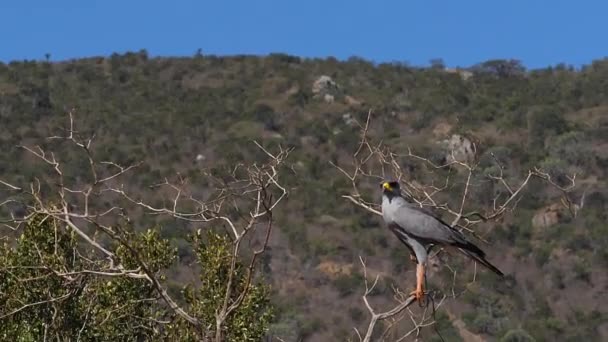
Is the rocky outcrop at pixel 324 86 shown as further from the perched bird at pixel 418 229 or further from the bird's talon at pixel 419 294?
the bird's talon at pixel 419 294

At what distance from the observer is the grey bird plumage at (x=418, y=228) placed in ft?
24.3

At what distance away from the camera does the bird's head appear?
7.50 meters

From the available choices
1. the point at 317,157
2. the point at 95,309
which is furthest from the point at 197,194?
the point at 95,309

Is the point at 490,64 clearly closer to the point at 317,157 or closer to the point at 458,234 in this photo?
the point at 317,157

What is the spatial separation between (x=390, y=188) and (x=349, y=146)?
40.5 m

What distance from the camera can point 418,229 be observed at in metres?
7.47

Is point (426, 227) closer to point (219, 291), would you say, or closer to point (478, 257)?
point (478, 257)

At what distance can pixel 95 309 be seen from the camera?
1202 cm

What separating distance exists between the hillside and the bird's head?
14128mm

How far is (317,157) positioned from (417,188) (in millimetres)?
37991

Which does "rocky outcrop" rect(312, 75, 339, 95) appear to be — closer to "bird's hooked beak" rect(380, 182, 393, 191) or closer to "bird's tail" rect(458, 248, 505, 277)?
"bird's hooked beak" rect(380, 182, 393, 191)

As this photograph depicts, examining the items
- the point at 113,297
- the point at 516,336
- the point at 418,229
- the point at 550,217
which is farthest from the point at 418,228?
the point at 550,217

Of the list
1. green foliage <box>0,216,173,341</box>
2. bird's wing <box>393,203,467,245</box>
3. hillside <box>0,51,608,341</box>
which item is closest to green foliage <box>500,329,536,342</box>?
hillside <box>0,51,608,341</box>

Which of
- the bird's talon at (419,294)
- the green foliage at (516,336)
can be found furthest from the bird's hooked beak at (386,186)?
the green foliage at (516,336)
